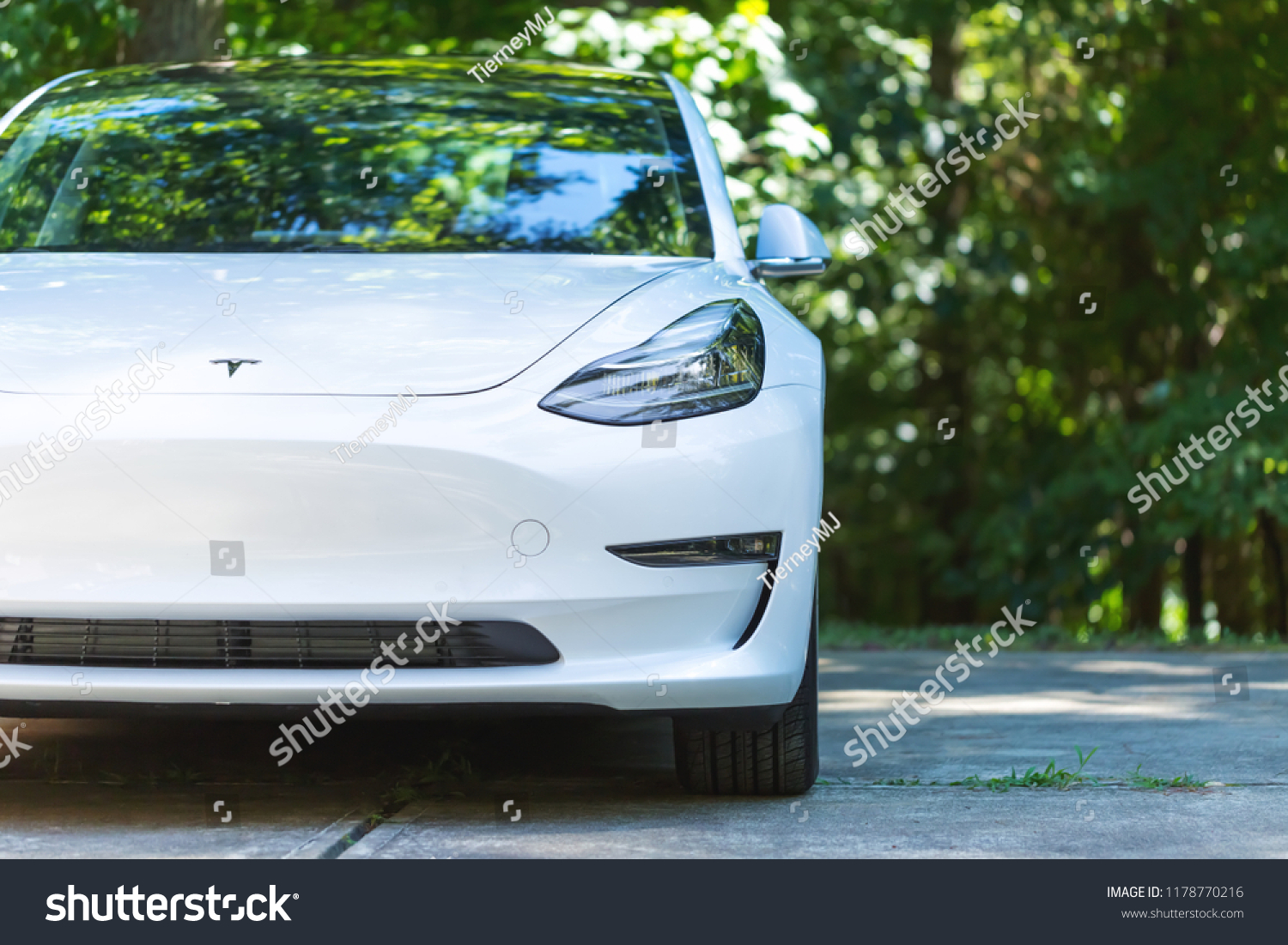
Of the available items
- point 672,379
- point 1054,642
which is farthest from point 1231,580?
point 672,379

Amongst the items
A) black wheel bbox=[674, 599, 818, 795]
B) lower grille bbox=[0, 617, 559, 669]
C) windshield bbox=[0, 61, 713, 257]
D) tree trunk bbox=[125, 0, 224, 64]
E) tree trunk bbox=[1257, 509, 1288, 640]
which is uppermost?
tree trunk bbox=[125, 0, 224, 64]

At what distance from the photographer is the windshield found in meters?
3.46

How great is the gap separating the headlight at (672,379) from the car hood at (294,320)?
0.11 metres

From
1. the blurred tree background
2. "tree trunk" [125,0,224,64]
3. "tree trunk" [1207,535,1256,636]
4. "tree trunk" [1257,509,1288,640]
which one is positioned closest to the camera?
"tree trunk" [125,0,224,64]

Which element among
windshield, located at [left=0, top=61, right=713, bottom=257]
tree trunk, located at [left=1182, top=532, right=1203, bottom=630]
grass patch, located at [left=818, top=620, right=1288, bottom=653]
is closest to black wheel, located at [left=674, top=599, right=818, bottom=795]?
windshield, located at [left=0, top=61, right=713, bottom=257]

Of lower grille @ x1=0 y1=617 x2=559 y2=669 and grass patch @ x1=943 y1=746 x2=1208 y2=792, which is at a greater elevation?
lower grille @ x1=0 y1=617 x2=559 y2=669

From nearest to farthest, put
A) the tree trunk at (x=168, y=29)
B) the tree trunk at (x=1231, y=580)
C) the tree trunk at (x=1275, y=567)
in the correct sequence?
1. the tree trunk at (x=168, y=29)
2. the tree trunk at (x=1275, y=567)
3. the tree trunk at (x=1231, y=580)

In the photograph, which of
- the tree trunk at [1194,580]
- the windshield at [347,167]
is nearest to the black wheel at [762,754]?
the windshield at [347,167]

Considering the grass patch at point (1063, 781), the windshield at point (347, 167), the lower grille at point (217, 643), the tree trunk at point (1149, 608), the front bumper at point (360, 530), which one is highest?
the windshield at point (347, 167)

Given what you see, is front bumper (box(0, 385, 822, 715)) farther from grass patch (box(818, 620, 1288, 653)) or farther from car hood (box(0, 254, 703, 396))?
grass patch (box(818, 620, 1288, 653))

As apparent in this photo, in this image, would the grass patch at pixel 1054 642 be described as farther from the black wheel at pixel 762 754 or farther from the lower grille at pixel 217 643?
the lower grille at pixel 217 643

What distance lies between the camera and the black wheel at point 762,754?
2.93 metres

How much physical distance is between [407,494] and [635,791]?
37.5 inches

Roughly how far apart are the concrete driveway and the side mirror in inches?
46.8
